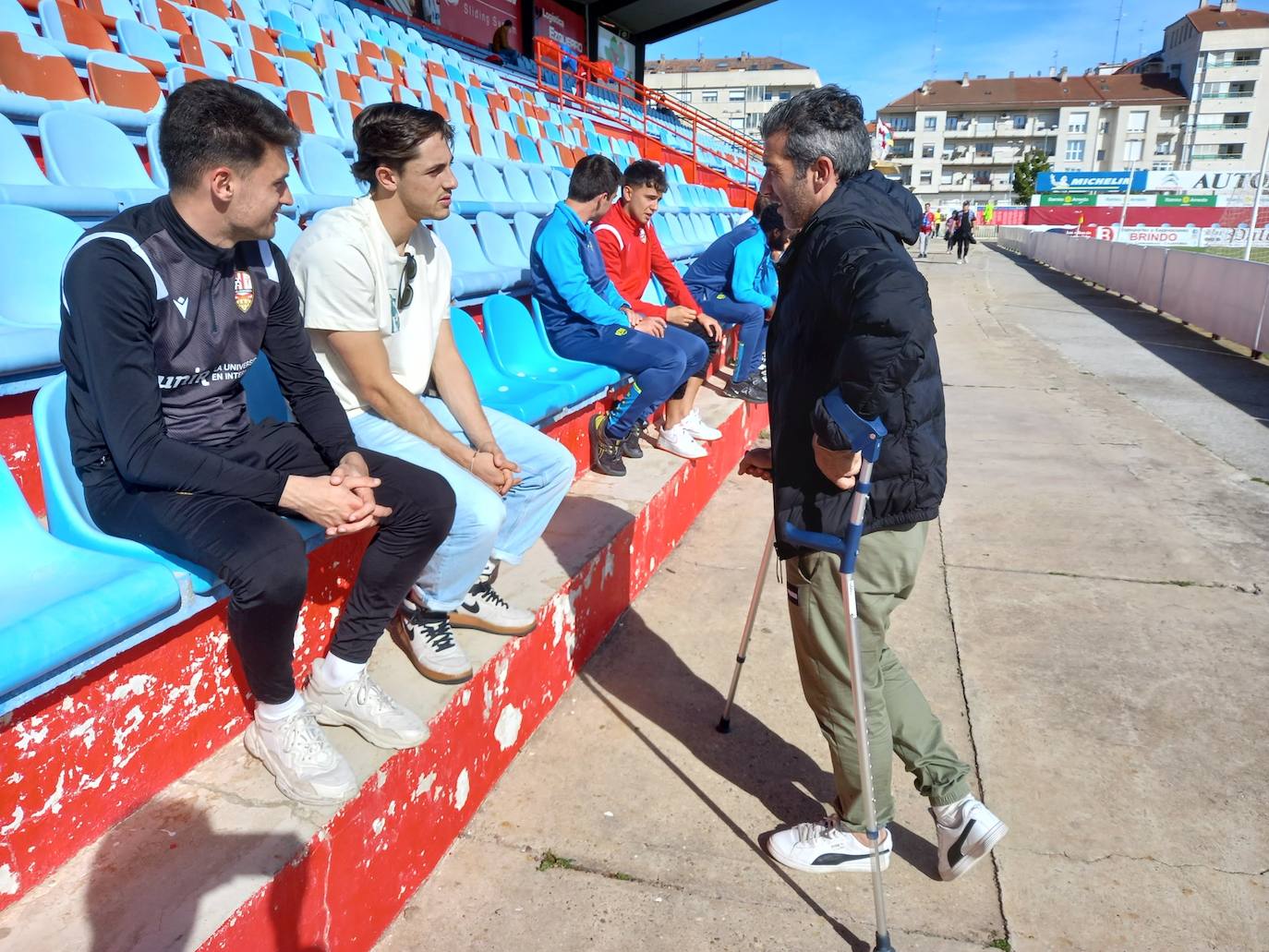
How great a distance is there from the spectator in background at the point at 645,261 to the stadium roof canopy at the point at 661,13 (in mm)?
19374

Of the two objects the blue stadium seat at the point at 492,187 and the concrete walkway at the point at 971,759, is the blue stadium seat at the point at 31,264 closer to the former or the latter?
the concrete walkway at the point at 971,759

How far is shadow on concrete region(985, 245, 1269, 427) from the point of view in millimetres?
7305

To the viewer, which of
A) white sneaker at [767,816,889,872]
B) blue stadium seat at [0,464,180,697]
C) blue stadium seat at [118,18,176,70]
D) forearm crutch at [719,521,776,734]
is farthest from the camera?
blue stadium seat at [118,18,176,70]

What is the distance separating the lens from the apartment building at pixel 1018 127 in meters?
64.8

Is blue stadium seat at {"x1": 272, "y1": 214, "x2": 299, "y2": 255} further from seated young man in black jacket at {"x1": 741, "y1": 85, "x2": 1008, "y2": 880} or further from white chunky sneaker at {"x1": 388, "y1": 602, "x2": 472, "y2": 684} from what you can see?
seated young man in black jacket at {"x1": 741, "y1": 85, "x2": 1008, "y2": 880}

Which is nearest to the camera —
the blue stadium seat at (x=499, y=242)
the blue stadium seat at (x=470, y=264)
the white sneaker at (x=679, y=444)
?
the blue stadium seat at (x=470, y=264)

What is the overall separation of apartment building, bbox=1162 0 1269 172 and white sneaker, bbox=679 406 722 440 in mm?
74788

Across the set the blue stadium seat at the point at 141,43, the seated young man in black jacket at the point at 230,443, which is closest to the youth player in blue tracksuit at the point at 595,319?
the seated young man in black jacket at the point at 230,443

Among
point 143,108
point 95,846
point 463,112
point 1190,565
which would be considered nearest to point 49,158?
point 143,108

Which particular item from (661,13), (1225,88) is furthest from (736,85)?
(661,13)

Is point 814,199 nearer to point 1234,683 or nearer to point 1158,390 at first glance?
point 1234,683

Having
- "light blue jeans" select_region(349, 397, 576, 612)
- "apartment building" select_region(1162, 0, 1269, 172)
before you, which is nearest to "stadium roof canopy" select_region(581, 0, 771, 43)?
"light blue jeans" select_region(349, 397, 576, 612)

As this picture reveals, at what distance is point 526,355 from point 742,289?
2.52 meters

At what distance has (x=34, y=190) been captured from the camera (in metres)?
2.45
